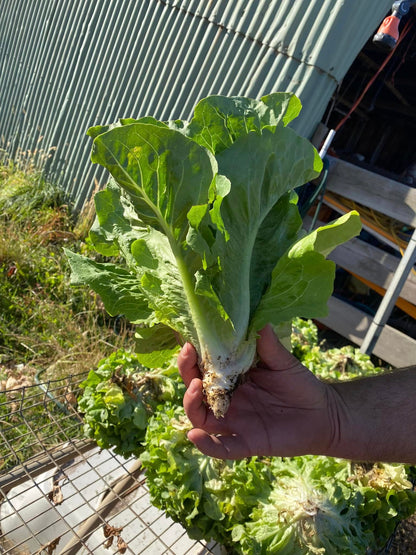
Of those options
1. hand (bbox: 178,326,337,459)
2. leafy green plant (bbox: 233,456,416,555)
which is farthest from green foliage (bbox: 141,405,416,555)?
hand (bbox: 178,326,337,459)

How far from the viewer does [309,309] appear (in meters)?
1.72

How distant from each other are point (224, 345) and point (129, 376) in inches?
48.8

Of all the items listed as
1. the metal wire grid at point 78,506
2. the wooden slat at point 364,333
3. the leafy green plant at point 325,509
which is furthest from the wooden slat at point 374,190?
the metal wire grid at point 78,506

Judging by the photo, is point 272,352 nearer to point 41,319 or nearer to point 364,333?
point 41,319

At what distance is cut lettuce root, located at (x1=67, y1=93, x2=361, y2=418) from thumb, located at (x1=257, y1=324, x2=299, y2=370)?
44mm

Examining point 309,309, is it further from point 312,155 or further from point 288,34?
point 288,34

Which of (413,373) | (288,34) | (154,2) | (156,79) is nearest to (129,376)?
(413,373)

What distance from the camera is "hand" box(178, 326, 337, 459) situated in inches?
76.7

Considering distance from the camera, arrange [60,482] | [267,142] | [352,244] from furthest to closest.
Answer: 1. [352,244]
2. [60,482]
3. [267,142]

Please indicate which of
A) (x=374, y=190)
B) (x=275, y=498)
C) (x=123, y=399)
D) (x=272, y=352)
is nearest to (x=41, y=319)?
(x=123, y=399)

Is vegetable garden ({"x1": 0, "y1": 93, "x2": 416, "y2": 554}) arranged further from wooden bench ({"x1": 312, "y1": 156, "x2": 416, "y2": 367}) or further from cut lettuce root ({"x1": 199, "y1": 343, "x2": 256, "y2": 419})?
wooden bench ({"x1": 312, "y1": 156, "x2": 416, "y2": 367})

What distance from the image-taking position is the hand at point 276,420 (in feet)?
6.40

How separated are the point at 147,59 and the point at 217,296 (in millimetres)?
5679

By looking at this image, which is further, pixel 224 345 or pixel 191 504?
pixel 191 504
